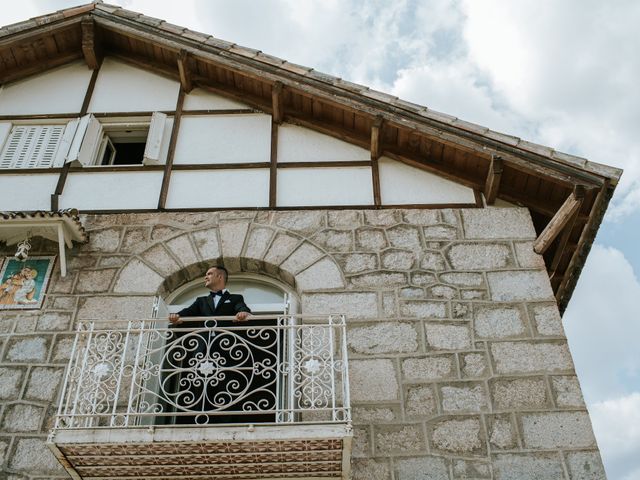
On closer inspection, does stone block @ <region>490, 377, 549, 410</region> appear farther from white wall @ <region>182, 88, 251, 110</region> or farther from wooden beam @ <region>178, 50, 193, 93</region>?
wooden beam @ <region>178, 50, 193, 93</region>

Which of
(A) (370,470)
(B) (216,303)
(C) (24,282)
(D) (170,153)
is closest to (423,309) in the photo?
(A) (370,470)

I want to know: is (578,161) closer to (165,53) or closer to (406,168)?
(406,168)

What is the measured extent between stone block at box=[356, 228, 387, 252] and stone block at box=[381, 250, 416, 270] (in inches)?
5.0

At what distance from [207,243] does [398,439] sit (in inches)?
119

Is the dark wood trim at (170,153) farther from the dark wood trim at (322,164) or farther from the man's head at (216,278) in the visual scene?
the man's head at (216,278)

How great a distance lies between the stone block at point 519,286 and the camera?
7465 millimetres

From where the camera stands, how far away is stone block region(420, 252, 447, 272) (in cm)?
775

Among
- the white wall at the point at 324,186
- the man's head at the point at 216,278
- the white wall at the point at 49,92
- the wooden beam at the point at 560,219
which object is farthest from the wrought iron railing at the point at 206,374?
the white wall at the point at 49,92

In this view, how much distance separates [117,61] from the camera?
1035 cm

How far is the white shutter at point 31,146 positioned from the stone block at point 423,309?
468 centimetres

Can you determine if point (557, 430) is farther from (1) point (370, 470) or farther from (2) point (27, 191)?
(2) point (27, 191)

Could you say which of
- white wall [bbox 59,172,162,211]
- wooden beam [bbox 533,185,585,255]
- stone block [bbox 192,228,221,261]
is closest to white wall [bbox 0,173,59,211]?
white wall [bbox 59,172,162,211]

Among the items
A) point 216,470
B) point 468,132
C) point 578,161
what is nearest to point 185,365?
point 216,470

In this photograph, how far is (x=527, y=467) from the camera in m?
6.25
